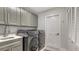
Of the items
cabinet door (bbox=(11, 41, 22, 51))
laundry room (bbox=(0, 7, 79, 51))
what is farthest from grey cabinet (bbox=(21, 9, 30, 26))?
cabinet door (bbox=(11, 41, 22, 51))

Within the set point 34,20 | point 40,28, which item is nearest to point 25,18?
point 34,20

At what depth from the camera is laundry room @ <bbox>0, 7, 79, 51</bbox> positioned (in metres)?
0.78

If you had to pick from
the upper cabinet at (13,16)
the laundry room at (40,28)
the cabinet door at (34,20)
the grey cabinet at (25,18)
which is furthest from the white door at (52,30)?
the upper cabinet at (13,16)

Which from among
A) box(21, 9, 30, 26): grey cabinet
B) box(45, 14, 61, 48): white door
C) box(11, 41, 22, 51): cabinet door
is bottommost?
box(11, 41, 22, 51): cabinet door

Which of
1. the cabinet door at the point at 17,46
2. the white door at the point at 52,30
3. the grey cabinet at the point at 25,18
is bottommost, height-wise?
the cabinet door at the point at 17,46

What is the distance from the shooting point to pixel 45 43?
865 millimetres

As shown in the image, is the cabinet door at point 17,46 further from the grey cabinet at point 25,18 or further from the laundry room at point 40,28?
the grey cabinet at point 25,18

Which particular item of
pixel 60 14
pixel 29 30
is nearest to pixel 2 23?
pixel 29 30

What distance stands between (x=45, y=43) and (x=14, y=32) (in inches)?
17.2

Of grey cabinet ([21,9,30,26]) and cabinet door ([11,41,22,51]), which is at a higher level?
grey cabinet ([21,9,30,26])

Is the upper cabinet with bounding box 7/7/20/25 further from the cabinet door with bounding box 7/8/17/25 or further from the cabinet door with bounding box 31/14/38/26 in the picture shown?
the cabinet door with bounding box 31/14/38/26

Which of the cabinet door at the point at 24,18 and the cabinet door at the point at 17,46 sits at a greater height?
the cabinet door at the point at 24,18

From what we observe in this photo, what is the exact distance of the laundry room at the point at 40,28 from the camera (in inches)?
30.9

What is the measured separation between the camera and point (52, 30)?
85 cm
